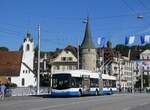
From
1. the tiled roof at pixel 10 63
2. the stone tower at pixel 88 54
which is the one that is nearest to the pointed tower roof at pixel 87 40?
the stone tower at pixel 88 54

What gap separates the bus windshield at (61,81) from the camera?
164 feet

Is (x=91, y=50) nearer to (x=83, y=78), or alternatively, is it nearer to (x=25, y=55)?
(x=25, y=55)

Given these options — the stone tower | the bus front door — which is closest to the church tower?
the stone tower

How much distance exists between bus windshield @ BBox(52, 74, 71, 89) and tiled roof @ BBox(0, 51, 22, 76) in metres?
69.0

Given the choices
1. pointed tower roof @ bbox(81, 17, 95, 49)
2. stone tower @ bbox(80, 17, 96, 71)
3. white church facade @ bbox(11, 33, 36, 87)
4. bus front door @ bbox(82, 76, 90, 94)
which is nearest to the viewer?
bus front door @ bbox(82, 76, 90, 94)

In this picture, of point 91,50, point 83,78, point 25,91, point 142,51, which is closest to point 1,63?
point 91,50

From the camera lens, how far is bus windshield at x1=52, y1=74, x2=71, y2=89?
50.1 metres

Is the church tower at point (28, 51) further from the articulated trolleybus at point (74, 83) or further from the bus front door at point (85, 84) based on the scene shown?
the bus front door at point (85, 84)

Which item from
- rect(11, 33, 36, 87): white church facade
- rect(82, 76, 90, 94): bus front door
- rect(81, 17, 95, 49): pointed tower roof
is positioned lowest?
rect(82, 76, 90, 94): bus front door

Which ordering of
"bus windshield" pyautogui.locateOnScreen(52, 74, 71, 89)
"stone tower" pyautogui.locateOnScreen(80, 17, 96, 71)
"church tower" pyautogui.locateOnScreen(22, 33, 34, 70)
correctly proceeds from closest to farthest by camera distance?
"bus windshield" pyautogui.locateOnScreen(52, 74, 71, 89), "church tower" pyautogui.locateOnScreen(22, 33, 34, 70), "stone tower" pyautogui.locateOnScreen(80, 17, 96, 71)

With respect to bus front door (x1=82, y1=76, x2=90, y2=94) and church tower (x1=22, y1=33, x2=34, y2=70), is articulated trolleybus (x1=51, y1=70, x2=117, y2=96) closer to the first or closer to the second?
bus front door (x1=82, y1=76, x2=90, y2=94)

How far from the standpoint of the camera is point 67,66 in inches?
5753

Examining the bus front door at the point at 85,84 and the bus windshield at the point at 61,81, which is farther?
the bus front door at the point at 85,84

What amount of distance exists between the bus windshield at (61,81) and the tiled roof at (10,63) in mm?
68951
